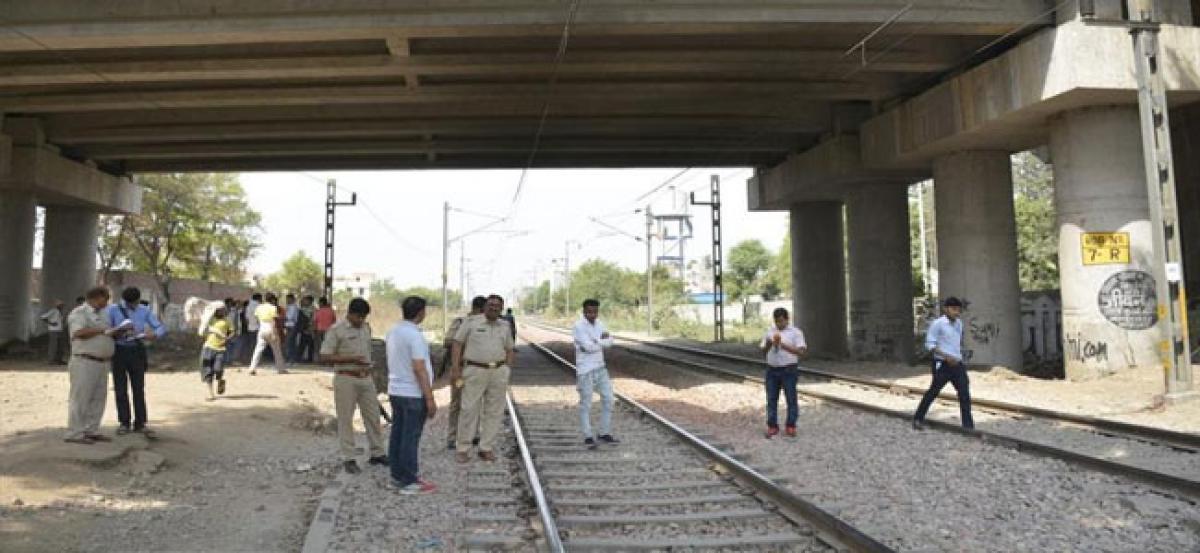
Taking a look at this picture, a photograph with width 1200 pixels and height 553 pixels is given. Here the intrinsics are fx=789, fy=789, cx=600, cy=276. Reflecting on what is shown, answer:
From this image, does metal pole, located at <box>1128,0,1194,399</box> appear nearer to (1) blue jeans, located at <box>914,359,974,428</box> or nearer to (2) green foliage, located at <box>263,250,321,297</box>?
(1) blue jeans, located at <box>914,359,974,428</box>

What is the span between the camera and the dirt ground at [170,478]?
18.9 feet

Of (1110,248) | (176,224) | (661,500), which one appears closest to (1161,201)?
(1110,248)

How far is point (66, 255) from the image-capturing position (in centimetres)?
2523

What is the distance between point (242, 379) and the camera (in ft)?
50.5

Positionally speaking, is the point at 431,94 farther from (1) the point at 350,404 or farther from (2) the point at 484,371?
(1) the point at 350,404

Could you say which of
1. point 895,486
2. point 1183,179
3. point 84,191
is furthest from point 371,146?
point 1183,179

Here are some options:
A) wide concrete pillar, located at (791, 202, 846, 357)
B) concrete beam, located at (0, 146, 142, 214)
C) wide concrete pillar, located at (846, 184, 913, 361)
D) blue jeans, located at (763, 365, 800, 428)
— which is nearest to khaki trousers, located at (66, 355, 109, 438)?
blue jeans, located at (763, 365, 800, 428)

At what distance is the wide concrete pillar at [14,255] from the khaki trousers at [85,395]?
1815 centimetres

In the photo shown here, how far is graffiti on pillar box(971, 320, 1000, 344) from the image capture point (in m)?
17.6

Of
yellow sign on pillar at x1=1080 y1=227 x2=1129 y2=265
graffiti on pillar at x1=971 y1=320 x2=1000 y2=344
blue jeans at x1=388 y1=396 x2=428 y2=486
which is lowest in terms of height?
blue jeans at x1=388 y1=396 x2=428 y2=486

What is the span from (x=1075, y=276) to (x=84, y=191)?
1031 inches

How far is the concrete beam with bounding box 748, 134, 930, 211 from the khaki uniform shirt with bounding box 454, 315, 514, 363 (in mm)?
14837

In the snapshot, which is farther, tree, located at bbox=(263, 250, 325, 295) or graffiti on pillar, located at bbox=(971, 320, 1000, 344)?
tree, located at bbox=(263, 250, 325, 295)

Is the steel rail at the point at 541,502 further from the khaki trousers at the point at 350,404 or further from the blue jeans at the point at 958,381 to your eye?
the blue jeans at the point at 958,381
